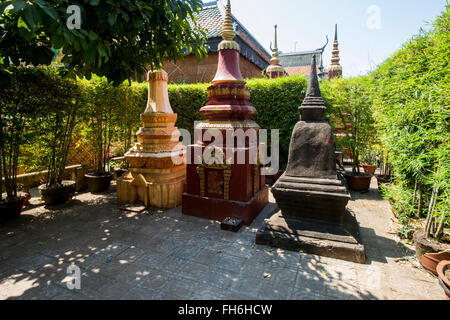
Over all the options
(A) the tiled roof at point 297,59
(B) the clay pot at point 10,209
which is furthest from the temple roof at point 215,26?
(A) the tiled roof at point 297,59

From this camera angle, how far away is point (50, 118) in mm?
5594

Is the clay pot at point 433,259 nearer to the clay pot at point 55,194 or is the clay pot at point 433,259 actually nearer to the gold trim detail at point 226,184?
the gold trim detail at point 226,184

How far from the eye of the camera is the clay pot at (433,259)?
9.93 ft

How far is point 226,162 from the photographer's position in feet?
15.7

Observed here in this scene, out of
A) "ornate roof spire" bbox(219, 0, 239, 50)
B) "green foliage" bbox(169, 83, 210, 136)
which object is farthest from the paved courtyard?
"green foliage" bbox(169, 83, 210, 136)

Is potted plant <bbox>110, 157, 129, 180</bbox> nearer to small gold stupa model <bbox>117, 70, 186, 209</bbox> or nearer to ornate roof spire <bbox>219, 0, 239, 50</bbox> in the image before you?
small gold stupa model <bbox>117, 70, 186, 209</bbox>

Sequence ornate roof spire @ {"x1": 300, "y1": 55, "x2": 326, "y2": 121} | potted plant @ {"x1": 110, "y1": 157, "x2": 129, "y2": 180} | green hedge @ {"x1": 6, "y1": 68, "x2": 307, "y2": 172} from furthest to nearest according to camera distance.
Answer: potted plant @ {"x1": 110, "y1": 157, "x2": 129, "y2": 180}
green hedge @ {"x1": 6, "y1": 68, "x2": 307, "y2": 172}
ornate roof spire @ {"x1": 300, "y1": 55, "x2": 326, "y2": 121}

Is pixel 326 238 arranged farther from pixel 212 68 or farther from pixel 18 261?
pixel 212 68

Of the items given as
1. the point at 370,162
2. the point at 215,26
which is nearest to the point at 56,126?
the point at 215,26

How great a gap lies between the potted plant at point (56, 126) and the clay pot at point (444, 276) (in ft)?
24.5

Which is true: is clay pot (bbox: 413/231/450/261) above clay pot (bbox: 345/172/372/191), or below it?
below

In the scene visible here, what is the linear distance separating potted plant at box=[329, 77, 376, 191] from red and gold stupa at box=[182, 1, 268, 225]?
4.00 m

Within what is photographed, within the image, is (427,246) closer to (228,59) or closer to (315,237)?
(315,237)

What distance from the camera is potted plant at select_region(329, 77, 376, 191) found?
7.23m
